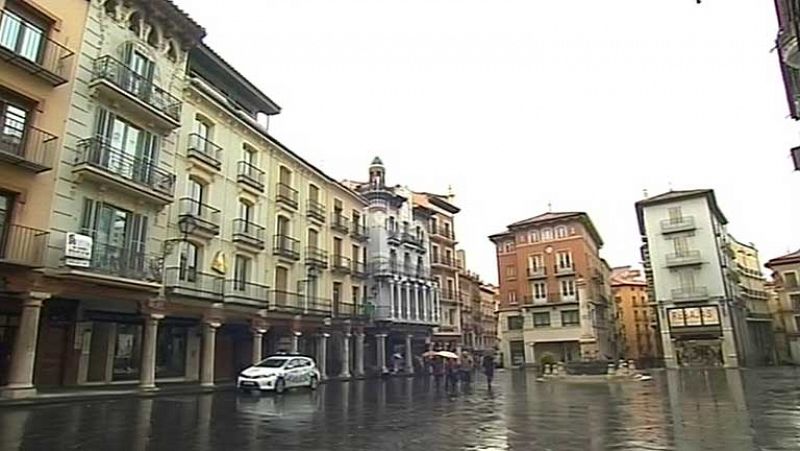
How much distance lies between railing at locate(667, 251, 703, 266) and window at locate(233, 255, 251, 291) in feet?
150

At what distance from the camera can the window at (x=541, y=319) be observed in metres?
61.8

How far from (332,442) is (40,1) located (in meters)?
18.6

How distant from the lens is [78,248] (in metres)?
19.3

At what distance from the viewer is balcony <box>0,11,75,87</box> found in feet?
59.7

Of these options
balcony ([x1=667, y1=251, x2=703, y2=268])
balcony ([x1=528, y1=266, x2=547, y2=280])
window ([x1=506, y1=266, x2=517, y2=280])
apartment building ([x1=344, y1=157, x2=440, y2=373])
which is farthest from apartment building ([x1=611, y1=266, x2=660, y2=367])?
apartment building ([x1=344, y1=157, x2=440, y2=373])

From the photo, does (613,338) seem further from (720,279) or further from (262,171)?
(262,171)

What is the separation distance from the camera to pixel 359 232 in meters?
43.1

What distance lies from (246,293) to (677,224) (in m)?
47.3

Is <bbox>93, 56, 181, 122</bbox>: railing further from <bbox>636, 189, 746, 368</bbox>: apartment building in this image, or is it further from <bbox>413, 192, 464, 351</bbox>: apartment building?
<bbox>636, 189, 746, 368</bbox>: apartment building

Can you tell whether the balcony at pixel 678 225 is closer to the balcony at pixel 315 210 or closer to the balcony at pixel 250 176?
the balcony at pixel 315 210

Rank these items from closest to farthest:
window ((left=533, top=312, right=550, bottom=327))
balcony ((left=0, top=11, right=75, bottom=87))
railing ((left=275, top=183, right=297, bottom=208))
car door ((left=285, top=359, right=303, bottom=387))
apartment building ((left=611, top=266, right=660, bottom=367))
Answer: balcony ((left=0, top=11, right=75, bottom=87)) → car door ((left=285, top=359, right=303, bottom=387)) → railing ((left=275, top=183, right=297, bottom=208)) → window ((left=533, top=312, right=550, bottom=327)) → apartment building ((left=611, top=266, right=660, bottom=367))

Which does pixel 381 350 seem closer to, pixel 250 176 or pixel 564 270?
pixel 250 176

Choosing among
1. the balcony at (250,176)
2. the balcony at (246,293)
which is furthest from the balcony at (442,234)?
the balcony at (246,293)

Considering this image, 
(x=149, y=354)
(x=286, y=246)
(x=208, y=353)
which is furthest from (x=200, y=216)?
(x=286, y=246)
